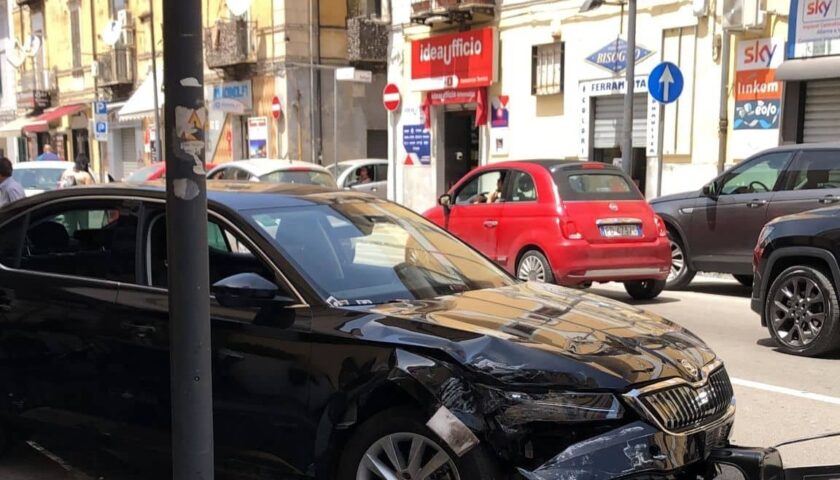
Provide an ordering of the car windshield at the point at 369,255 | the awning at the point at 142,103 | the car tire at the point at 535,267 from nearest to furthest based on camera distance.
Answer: the car windshield at the point at 369,255
the car tire at the point at 535,267
the awning at the point at 142,103

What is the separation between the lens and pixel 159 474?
3.89 m

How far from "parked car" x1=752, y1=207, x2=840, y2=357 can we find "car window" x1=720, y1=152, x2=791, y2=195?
2526mm

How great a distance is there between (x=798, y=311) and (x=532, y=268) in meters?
3.19

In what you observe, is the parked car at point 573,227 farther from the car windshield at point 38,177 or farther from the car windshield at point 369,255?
the car windshield at point 38,177

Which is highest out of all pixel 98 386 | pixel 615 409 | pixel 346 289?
pixel 346 289

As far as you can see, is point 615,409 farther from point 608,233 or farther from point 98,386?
point 608,233

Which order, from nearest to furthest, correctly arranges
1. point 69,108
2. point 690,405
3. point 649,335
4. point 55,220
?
1. point 690,405
2. point 649,335
3. point 55,220
4. point 69,108

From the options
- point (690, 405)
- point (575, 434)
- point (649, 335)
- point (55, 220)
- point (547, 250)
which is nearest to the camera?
point (575, 434)

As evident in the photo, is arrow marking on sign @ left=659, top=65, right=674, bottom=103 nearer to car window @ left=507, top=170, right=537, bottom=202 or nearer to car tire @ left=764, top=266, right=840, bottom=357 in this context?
car window @ left=507, top=170, right=537, bottom=202

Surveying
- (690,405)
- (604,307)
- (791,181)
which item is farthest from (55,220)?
(791,181)

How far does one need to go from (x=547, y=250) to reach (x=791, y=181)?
2.95 m

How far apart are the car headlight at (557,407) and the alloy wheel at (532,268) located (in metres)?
6.35

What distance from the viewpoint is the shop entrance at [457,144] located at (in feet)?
68.6

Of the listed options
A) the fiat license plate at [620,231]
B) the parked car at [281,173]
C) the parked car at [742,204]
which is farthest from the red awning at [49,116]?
the fiat license plate at [620,231]
